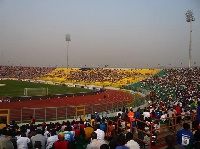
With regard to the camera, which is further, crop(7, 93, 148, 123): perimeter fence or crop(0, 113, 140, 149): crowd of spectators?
crop(7, 93, 148, 123): perimeter fence

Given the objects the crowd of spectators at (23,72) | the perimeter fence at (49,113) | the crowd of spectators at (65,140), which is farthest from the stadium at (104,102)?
the crowd of spectators at (23,72)

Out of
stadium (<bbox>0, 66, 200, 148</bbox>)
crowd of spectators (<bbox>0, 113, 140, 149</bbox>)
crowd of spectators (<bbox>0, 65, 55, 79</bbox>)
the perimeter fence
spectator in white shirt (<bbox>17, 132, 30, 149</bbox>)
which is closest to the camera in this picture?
crowd of spectators (<bbox>0, 113, 140, 149</bbox>)

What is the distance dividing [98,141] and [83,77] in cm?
8418

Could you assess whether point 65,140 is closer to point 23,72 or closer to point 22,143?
point 22,143

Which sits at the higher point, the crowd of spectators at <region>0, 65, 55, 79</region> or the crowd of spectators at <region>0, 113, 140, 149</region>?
the crowd of spectators at <region>0, 113, 140, 149</region>

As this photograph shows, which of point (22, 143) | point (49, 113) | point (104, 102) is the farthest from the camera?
point (104, 102)

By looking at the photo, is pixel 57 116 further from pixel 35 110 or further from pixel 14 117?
pixel 14 117

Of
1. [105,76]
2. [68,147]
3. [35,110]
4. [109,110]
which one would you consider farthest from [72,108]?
[105,76]

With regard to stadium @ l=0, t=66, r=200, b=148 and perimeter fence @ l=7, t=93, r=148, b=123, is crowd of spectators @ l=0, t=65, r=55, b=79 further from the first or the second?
perimeter fence @ l=7, t=93, r=148, b=123

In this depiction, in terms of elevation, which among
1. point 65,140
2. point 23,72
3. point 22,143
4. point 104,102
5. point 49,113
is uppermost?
point 65,140

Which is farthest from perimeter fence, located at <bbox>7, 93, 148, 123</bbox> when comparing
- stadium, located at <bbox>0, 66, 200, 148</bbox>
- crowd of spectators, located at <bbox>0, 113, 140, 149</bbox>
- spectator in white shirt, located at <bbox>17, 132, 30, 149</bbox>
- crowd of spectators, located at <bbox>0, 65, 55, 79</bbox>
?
crowd of spectators, located at <bbox>0, 65, 55, 79</bbox>

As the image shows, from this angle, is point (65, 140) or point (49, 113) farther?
point (49, 113)

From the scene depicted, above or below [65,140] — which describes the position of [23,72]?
below

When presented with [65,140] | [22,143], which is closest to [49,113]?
[22,143]
